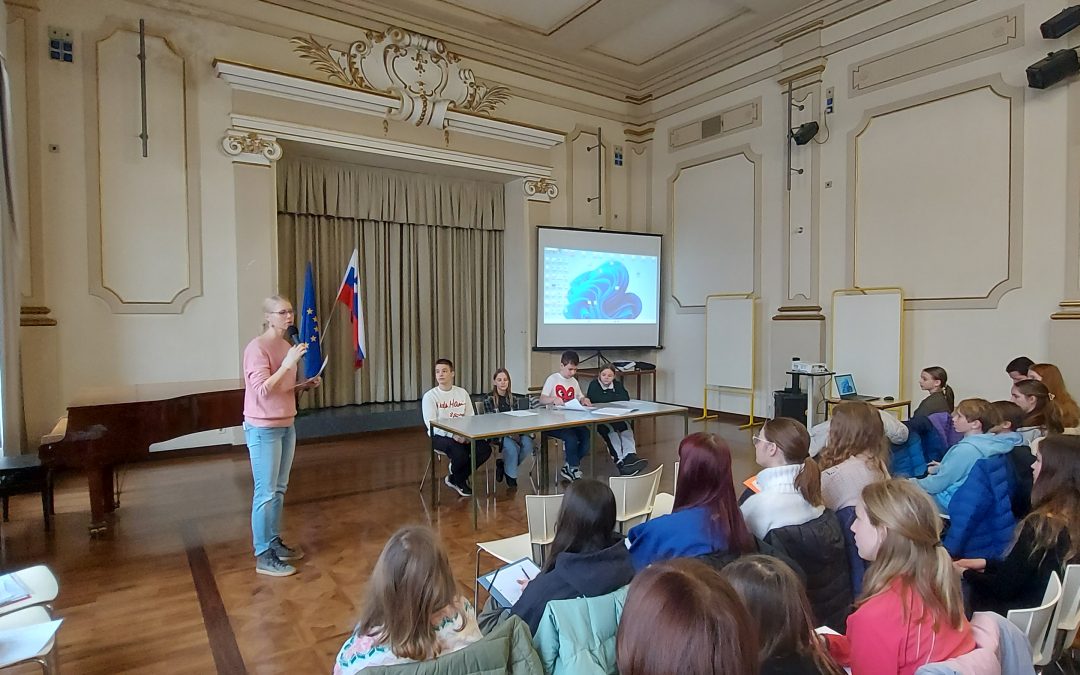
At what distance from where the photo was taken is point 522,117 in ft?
24.2

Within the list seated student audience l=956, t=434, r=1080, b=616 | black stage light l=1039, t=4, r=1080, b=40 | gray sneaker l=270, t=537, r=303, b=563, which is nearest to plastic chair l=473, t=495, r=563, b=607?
gray sneaker l=270, t=537, r=303, b=563

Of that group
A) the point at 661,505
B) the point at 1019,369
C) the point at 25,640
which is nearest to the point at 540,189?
the point at 1019,369

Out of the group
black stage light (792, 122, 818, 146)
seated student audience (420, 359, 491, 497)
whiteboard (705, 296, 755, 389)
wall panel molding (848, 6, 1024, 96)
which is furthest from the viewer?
whiteboard (705, 296, 755, 389)

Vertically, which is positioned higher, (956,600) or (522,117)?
(522,117)

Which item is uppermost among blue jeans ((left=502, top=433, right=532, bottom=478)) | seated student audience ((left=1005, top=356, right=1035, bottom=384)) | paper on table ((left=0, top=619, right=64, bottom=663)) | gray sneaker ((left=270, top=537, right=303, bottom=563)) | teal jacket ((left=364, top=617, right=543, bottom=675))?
seated student audience ((left=1005, top=356, right=1035, bottom=384))

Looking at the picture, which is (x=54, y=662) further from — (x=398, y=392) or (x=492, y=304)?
(x=492, y=304)

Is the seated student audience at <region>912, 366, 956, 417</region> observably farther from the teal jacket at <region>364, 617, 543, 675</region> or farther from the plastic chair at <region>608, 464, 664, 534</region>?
the teal jacket at <region>364, 617, 543, 675</region>

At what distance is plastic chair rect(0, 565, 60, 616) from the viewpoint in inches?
71.3

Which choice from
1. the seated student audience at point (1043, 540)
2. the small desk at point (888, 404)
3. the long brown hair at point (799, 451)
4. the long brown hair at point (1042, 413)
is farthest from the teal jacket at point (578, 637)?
the small desk at point (888, 404)

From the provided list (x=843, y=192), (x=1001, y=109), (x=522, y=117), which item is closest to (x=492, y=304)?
(x=522, y=117)

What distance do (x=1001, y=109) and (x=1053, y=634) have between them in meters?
5.23

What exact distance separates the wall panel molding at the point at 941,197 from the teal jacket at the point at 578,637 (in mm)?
5563

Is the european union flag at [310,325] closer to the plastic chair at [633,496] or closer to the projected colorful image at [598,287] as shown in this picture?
the projected colorful image at [598,287]

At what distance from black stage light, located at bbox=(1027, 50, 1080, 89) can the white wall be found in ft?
0.53
